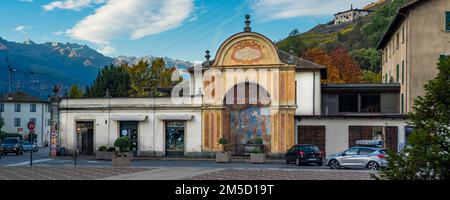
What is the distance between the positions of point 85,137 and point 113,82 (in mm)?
31990

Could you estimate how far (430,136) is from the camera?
7020 mm

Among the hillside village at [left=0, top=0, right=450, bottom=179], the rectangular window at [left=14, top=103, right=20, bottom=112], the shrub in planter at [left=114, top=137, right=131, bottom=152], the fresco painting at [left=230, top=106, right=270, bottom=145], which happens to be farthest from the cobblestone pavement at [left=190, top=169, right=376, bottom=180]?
the rectangular window at [left=14, top=103, right=20, bottom=112]

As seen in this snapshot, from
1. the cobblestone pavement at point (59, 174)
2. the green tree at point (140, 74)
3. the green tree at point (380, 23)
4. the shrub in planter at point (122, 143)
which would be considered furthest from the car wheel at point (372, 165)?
the green tree at point (380, 23)

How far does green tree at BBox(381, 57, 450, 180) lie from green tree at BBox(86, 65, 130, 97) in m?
69.1

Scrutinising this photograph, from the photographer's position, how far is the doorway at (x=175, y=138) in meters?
42.1

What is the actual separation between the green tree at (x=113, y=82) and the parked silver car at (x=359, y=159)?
4836 cm

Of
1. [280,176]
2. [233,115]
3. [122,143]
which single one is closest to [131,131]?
[122,143]

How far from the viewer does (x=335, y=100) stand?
45688 millimetres

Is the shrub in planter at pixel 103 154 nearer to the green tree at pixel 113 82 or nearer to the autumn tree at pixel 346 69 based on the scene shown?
the green tree at pixel 113 82

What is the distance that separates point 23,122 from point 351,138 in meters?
72.3

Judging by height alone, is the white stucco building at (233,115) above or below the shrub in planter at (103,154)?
above

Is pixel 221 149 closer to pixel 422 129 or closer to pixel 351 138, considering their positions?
pixel 351 138

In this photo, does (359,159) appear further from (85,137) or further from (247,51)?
(85,137)

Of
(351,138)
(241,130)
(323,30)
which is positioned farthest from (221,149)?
(323,30)
